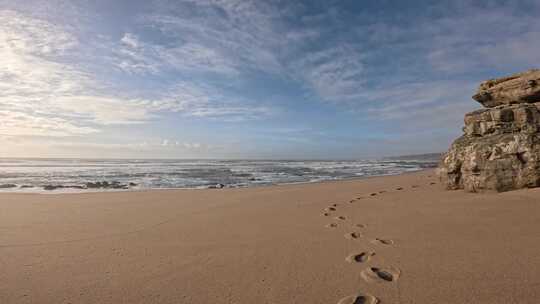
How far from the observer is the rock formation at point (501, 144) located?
21.1 ft

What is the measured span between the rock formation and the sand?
2.14 feet

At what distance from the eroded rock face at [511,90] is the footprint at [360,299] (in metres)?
8.38

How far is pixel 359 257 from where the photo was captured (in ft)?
10.9

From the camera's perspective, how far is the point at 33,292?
2650 mm

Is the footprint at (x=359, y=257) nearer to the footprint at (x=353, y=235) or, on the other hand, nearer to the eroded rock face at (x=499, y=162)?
the footprint at (x=353, y=235)

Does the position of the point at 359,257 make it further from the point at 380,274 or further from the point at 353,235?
the point at 353,235

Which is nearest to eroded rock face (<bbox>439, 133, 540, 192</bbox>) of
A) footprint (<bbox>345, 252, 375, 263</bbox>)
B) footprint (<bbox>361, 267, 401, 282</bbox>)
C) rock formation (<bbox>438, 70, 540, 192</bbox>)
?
rock formation (<bbox>438, 70, 540, 192</bbox>)

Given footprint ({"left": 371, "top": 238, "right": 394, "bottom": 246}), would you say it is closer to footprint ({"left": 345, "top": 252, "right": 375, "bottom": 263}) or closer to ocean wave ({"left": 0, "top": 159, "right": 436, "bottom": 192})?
footprint ({"left": 345, "top": 252, "right": 375, "bottom": 263})

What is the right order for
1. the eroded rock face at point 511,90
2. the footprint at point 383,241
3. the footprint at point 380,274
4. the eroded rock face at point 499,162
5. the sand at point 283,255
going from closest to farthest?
the sand at point 283,255
the footprint at point 380,274
the footprint at point 383,241
the eroded rock face at point 499,162
the eroded rock face at point 511,90

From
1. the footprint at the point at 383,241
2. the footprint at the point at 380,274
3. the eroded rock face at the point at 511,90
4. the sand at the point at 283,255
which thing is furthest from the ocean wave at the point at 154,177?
the footprint at the point at 380,274

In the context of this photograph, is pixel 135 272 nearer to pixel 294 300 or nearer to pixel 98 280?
pixel 98 280

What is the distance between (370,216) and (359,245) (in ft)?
6.11

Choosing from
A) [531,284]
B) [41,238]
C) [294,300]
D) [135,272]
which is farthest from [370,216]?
[41,238]

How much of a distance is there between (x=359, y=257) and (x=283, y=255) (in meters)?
0.85
